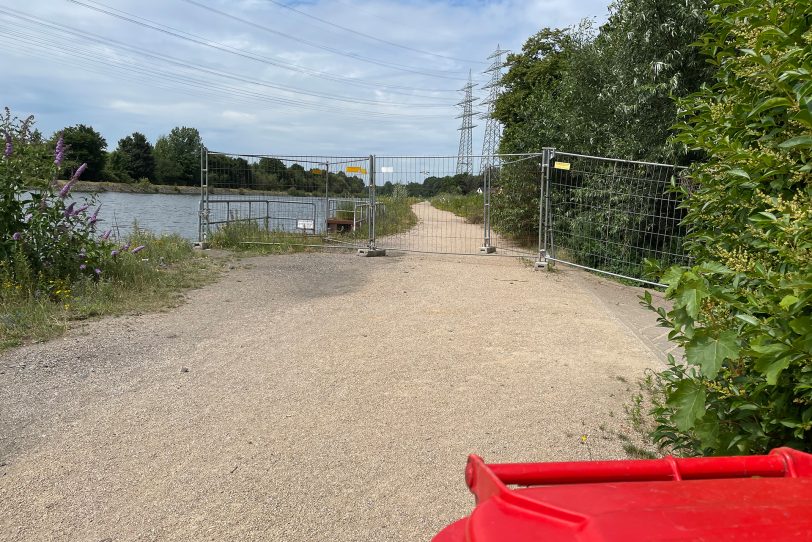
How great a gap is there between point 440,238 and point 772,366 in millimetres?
13325

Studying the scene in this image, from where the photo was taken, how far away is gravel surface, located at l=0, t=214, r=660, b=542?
10.1 feet

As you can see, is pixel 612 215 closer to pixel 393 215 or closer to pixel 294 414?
pixel 393 215

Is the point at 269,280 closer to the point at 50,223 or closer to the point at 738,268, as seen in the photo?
the point at 50,223

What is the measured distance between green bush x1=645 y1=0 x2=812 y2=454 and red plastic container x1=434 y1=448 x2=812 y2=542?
0.65m

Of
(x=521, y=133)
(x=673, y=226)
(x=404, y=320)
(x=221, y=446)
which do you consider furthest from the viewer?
(x=521, y=133)

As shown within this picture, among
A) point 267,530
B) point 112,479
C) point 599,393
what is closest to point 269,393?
point 112,479

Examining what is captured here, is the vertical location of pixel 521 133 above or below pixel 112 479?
above

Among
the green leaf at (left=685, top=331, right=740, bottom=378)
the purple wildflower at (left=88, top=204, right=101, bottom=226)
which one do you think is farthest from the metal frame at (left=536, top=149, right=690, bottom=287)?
the purple wildflower at (left=88, top=204, right=101, bottom=226)

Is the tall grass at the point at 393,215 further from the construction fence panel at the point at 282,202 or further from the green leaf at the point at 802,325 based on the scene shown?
the green leaf at the point at 802,325

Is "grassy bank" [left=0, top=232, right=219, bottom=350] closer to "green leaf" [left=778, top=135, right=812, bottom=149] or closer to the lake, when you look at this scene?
the lake

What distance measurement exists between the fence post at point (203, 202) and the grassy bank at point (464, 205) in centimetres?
566

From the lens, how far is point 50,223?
789 centimetres

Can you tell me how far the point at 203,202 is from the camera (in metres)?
14.0

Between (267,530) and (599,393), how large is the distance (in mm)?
2858
